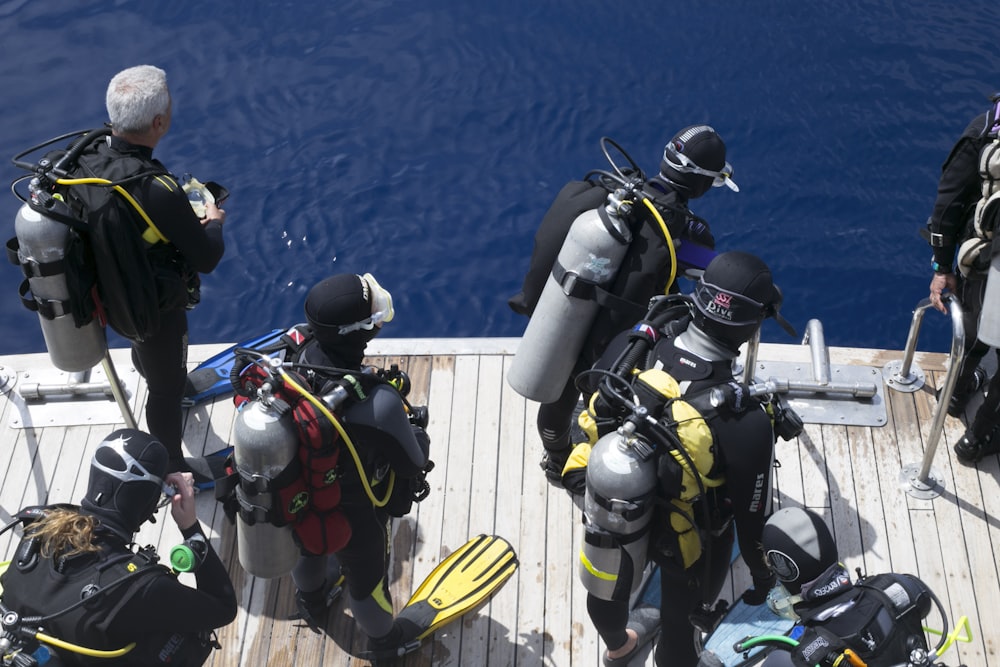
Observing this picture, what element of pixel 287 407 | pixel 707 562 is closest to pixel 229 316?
pixel 287 407

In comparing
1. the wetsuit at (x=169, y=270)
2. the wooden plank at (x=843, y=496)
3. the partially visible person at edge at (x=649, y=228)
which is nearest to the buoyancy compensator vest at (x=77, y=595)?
the wetsuit at (x=169, y=270)

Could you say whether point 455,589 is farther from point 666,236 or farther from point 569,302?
point 666,236

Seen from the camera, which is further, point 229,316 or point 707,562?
point 229,316

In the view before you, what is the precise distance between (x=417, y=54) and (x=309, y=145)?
1.63 m

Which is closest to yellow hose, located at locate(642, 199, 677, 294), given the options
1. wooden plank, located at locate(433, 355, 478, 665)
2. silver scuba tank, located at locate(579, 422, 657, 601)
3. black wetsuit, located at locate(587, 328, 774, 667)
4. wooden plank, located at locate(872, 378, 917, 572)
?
black wetsuit, located at locate(587, 328, 774, 667)

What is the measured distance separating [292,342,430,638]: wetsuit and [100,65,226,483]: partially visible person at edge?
991 millimetres

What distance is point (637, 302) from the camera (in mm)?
4645

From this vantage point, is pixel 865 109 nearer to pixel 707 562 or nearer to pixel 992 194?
pixel 992 194

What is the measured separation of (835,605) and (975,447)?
9.07ft

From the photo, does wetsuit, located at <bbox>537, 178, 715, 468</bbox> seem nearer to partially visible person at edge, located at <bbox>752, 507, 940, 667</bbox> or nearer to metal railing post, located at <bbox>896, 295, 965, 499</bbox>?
metal railing post, located at <bbox>896, 295, 965, 499</bbox>

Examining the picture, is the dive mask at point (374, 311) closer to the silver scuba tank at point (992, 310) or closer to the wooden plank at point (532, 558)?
the wooden plank at point (532, 558)

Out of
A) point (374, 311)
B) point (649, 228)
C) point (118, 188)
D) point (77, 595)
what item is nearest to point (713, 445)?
point (649, 228)

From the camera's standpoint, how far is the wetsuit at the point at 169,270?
456 centimetres

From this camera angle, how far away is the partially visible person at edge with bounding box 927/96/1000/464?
16.6 ft
